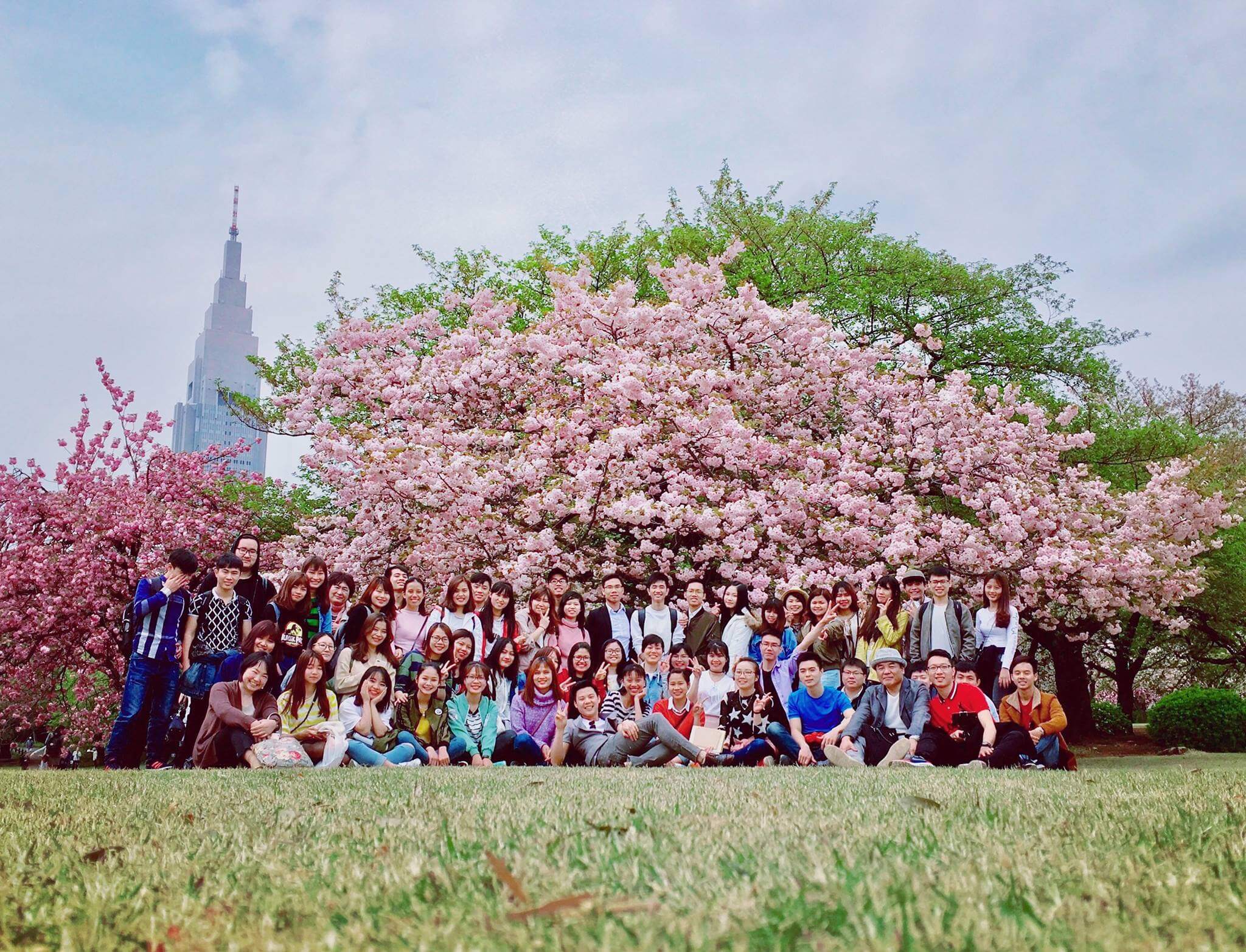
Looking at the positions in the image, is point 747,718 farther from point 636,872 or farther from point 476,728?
point 636,872

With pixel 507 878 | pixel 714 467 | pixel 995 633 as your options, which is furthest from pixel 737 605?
pixel 507 878

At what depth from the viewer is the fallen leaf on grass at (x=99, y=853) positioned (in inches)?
106

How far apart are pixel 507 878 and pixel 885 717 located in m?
7.37

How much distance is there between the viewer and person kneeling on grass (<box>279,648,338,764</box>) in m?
8.20

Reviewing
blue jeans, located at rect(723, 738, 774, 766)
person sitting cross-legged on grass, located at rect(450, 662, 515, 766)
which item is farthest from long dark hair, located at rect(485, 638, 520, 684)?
blue jeans, located at rect(723, 738, 774, 766)

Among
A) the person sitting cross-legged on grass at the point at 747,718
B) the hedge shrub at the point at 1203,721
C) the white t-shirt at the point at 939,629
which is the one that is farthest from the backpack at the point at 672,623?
the hedge shrub at the point at 1203,721

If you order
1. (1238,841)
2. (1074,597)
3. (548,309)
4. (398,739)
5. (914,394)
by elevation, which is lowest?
A: (398,739)

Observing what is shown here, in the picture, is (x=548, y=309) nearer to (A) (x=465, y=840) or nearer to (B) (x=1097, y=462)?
(B) (x=1097, y=462)

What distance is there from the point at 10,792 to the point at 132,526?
542 inches

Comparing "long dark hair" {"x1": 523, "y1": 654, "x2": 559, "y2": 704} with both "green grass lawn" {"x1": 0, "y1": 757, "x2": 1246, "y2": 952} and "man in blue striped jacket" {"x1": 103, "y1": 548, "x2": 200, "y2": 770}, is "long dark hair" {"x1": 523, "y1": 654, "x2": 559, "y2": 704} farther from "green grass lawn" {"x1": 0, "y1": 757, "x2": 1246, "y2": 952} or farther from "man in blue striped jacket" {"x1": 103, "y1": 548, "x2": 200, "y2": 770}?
"green grass lawn" {"x1": 0, "y1": 757, "x2": 1246, "y2": 952}

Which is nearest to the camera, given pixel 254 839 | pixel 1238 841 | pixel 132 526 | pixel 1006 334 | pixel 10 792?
pixel 1238 841

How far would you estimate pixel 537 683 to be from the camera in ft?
30.9

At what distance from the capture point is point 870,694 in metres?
8.82

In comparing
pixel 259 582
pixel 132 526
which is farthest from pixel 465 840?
pixel 132 526
